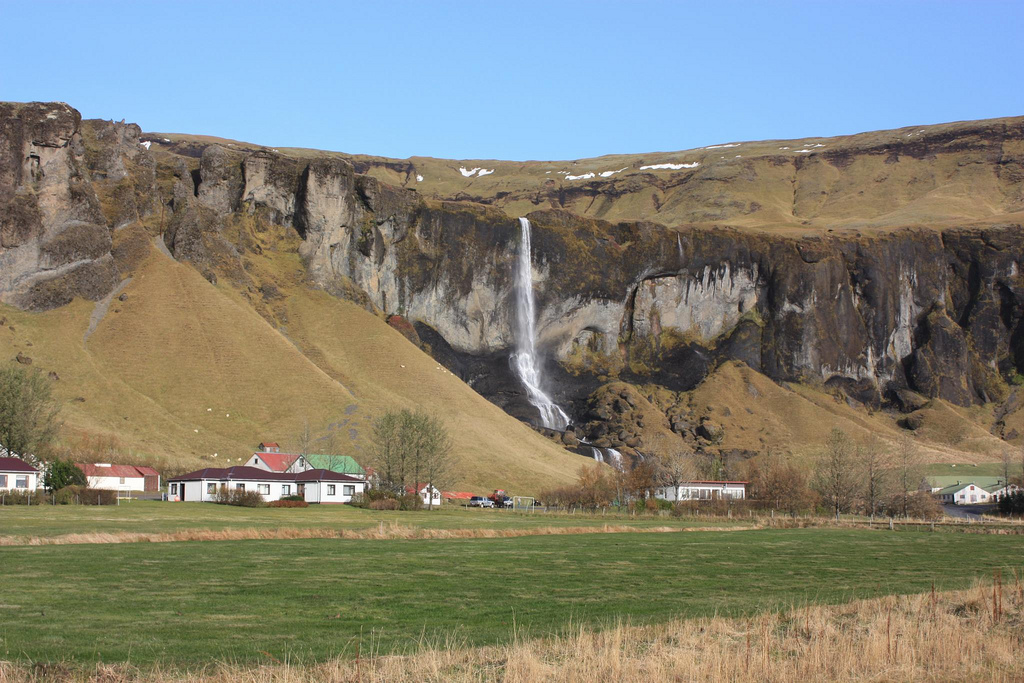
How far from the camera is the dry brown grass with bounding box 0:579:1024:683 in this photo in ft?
51.0

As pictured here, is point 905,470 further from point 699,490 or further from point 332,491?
point 332,491

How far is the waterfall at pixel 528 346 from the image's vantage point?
162m

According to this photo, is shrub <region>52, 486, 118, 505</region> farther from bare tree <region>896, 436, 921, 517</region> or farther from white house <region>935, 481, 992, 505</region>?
white house <region>935, 481, 992, 505</region>

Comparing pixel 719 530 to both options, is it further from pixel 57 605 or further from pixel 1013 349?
pixel 1013 349

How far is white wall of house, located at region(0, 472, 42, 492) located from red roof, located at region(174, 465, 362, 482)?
11.8m

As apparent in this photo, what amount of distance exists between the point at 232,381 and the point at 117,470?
31.5m

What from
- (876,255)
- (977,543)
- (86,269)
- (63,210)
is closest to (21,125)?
(63,210)

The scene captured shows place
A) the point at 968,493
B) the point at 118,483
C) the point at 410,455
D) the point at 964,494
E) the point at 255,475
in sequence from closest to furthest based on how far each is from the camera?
the point at 118,483
the point at 255,475
the point at 410,455
the point at 964,494
the point at 968,493

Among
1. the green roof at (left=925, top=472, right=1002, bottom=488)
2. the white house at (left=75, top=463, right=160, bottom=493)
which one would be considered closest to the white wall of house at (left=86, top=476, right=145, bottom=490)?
the white house at (left=75, top=463, right=160, bottom=493)

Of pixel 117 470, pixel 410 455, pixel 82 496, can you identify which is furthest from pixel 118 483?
pixel 410 455

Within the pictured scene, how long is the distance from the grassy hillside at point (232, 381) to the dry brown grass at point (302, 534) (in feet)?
163

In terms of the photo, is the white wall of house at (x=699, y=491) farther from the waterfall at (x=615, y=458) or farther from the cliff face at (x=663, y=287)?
the cliff face at (x=663, y=287)

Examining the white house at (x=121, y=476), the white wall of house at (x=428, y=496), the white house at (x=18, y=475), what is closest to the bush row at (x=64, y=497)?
the white house at (x=18, y=475)

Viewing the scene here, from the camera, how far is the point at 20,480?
7494 centimetres
